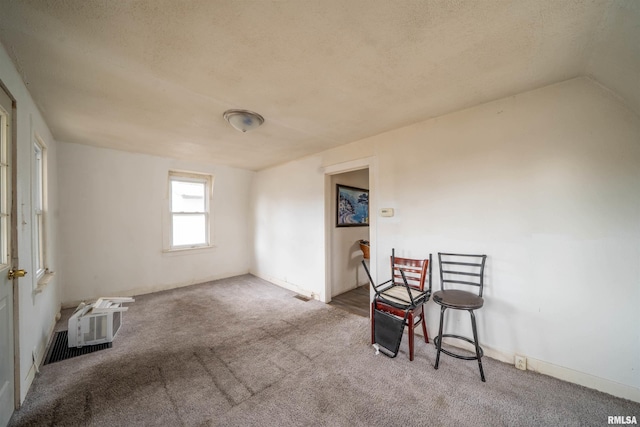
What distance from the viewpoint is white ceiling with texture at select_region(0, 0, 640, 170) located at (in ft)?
3.95

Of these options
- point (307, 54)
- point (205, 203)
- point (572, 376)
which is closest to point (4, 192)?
point (307, 54)

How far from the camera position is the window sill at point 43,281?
2107 mm

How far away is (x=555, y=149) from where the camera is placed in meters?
1.88

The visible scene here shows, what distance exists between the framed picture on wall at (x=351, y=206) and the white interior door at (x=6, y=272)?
11.1 feet

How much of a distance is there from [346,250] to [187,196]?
3.29 metres

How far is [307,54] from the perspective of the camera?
1.53 meters

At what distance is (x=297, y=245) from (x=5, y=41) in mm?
3561

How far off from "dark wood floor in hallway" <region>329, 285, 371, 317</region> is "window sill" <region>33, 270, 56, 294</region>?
10.5ft

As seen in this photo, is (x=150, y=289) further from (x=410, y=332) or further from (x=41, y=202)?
(x=410, y=332)

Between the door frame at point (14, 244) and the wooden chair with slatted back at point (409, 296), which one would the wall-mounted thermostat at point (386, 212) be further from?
the door frame at point (14, 244)

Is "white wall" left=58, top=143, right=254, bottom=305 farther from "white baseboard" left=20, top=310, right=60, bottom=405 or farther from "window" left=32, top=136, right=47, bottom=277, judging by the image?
"white baseboard" left=20, top=310, right=60, bottom=405

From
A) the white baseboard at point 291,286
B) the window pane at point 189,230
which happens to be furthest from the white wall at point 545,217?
the window pane at point 189,230

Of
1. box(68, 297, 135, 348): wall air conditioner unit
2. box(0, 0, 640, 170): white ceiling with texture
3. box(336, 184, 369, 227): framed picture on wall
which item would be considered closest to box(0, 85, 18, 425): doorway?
box(0, 0, 640, 170): white ceiling with texture

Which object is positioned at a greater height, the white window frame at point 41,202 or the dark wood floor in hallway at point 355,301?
the white window frame at point 41,202
